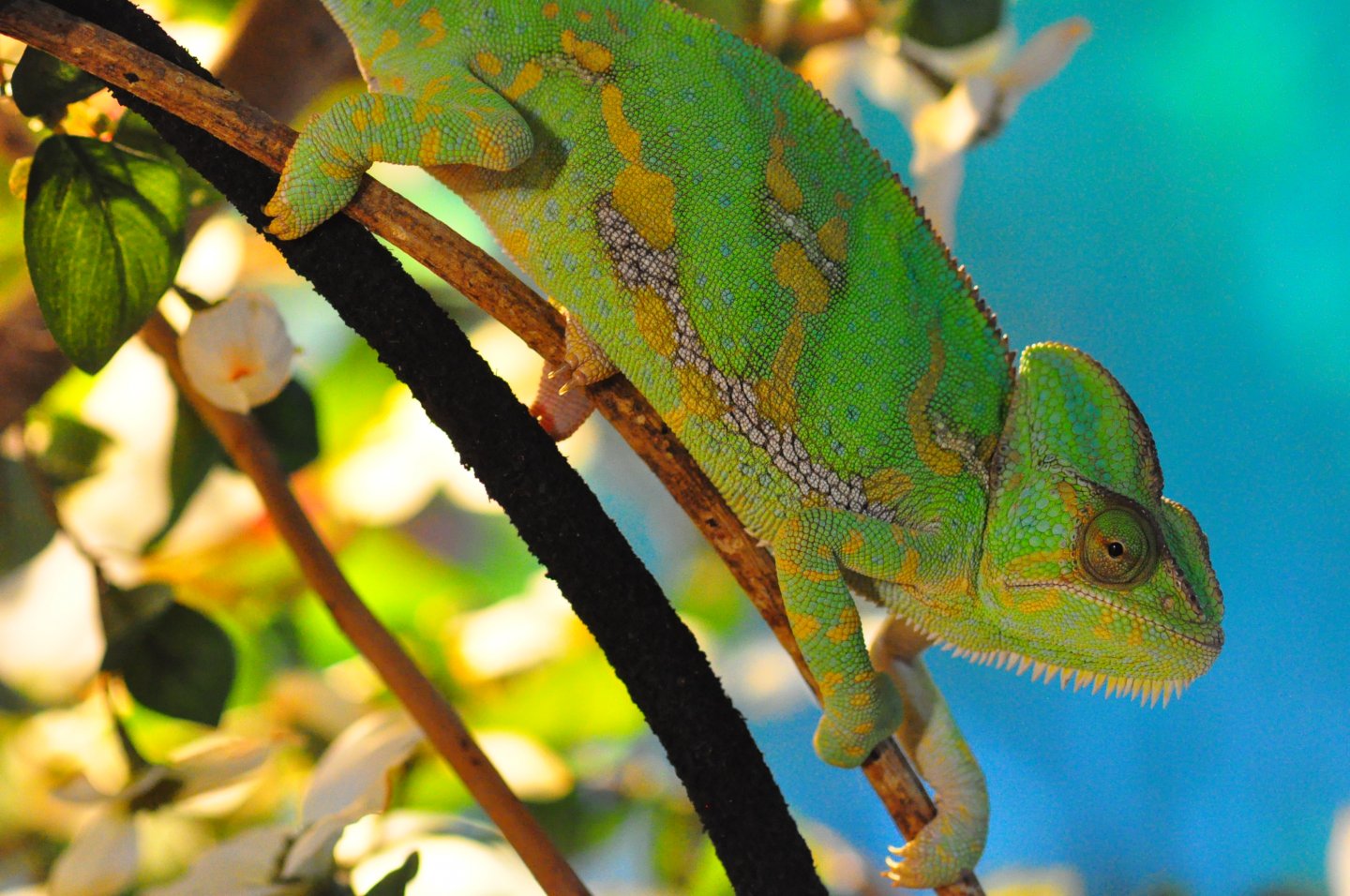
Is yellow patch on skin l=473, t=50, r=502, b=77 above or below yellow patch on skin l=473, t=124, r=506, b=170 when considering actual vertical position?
above

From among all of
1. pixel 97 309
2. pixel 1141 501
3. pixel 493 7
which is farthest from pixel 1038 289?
pixel 97 309

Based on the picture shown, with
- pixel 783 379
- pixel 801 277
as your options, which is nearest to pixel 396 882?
pixel 783 379

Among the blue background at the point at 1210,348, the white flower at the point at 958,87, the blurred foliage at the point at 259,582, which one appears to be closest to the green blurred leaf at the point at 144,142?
the blurred foliage at the point at 259,582

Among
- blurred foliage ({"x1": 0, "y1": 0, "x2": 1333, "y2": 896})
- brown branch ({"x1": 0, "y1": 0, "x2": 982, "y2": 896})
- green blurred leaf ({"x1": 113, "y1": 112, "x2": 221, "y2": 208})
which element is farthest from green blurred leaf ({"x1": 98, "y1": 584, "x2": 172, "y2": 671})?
brown branch ({"x1": 0, "y1": 0, "x2": 982, "y2": 896})

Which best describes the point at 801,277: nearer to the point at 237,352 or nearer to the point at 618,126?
the point at 618,126

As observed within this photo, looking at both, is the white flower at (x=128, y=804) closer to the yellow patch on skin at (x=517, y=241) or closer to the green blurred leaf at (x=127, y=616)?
the green blurred leaf at (x=127, y=616)

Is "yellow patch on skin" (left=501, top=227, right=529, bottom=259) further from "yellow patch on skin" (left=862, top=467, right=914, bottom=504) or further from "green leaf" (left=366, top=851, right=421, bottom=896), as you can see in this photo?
"green leaf" (left=366, top=851, right=421, bottom=896)
